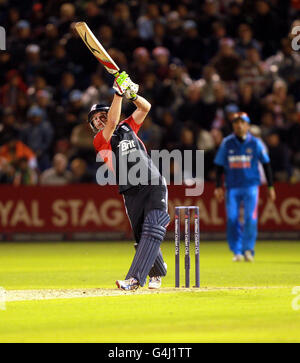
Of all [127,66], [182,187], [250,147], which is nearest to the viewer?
[250,147]

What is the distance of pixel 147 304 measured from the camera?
10305mm

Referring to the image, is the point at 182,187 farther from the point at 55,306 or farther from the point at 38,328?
the point at 38,328

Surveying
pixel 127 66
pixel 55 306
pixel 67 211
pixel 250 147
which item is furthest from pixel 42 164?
pixel 55 306

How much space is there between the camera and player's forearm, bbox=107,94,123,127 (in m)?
11.2

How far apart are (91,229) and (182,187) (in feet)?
7.65

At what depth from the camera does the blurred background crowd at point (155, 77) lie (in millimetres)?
22156

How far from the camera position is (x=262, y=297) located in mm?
10945

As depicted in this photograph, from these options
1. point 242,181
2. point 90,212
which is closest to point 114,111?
point 242,181

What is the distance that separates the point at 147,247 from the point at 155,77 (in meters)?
12.5

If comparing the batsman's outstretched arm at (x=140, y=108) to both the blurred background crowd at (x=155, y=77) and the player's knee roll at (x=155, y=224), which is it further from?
the blurred background crowd at (x=155, y=77)

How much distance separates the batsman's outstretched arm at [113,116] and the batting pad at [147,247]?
108 centimetres

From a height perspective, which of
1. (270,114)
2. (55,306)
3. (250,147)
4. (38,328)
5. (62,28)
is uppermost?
(62,28)

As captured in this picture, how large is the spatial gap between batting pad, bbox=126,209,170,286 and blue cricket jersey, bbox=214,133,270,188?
5558 millimetres

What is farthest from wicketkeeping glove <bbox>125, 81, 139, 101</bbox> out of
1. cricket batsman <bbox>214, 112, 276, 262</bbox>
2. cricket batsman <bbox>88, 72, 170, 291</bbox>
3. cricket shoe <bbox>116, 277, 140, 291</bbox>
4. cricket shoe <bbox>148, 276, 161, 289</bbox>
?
cricket batsman <bbox>214, 112, 276, 262</bbox>
